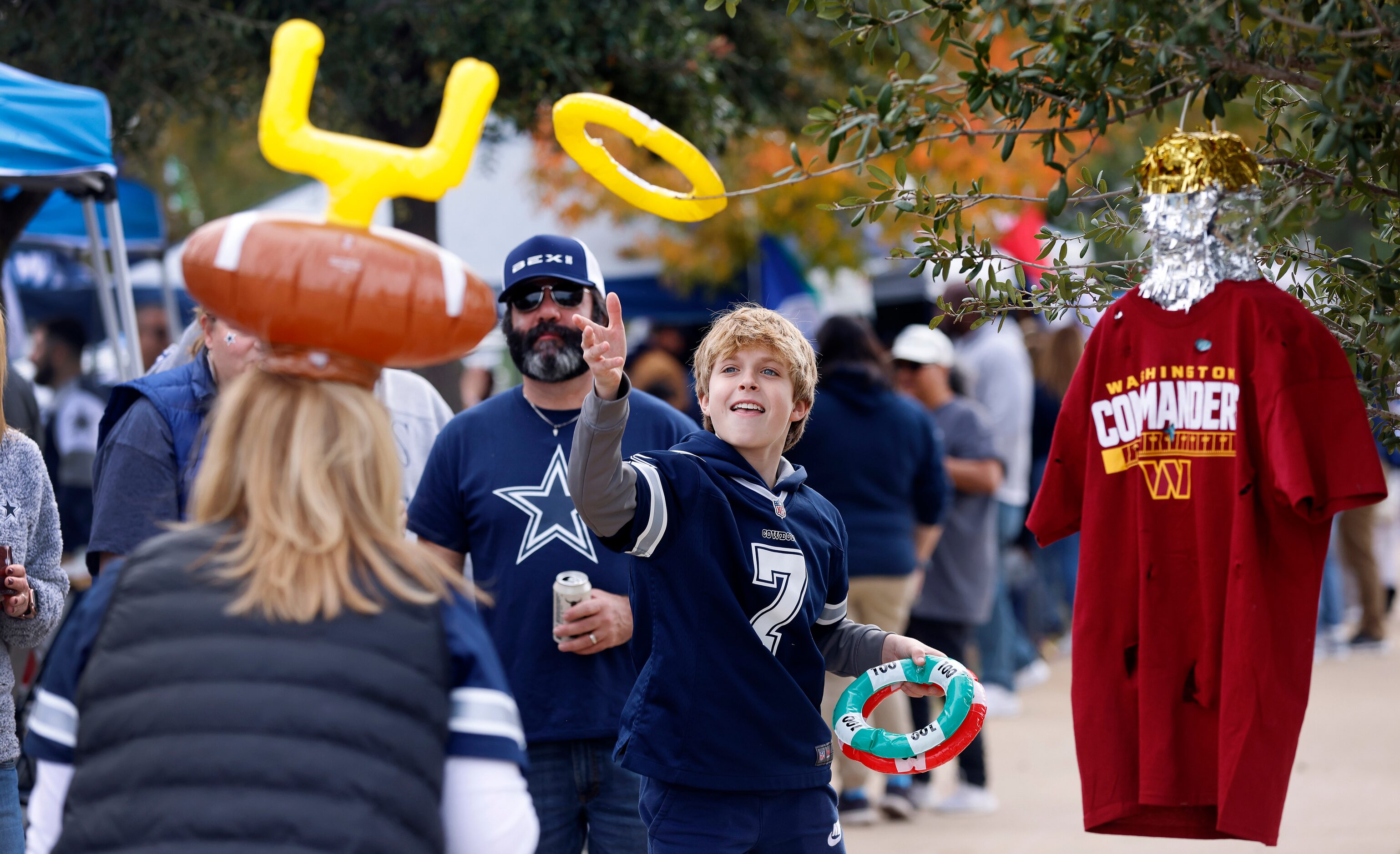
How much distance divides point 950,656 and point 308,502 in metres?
5.10

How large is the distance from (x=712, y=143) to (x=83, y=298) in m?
7.35

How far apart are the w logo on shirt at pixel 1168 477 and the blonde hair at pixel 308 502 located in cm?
160

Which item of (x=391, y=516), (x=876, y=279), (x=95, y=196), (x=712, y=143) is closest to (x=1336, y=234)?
(x=876, y=279)

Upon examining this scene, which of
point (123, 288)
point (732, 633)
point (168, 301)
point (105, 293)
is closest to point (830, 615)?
point (732, 633)

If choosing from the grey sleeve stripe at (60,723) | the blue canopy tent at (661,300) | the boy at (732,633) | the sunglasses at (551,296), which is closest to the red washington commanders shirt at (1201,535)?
the boy at (732,633)

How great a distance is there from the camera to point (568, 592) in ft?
11.6

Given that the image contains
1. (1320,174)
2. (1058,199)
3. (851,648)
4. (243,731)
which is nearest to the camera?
(243,731)

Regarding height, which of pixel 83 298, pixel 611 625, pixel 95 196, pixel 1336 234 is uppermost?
pixel 1336 234

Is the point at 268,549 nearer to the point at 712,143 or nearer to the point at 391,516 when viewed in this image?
the point at 391,516

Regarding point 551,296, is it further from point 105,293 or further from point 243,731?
point 105,293

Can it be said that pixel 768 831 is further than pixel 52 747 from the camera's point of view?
Yes

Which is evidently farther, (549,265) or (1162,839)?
(1162,839)

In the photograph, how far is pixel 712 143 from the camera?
8016 mm

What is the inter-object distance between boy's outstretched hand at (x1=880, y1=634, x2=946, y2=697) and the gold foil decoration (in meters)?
1.17
